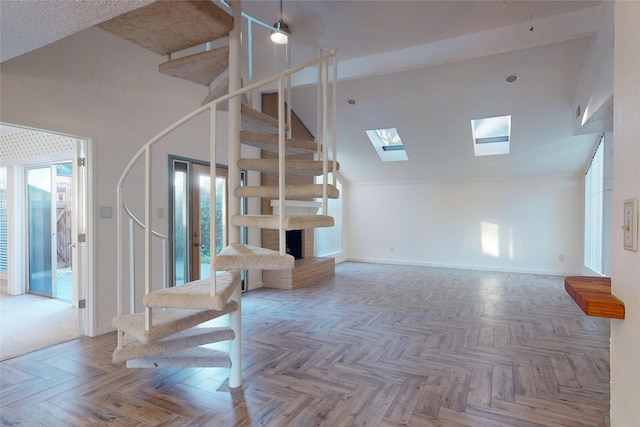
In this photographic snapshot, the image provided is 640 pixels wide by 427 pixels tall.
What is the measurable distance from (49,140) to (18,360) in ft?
9.39

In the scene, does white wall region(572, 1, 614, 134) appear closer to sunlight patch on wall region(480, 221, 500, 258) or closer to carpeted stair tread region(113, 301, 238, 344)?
sunlight patch on wall region(480, 221, 500, 258)

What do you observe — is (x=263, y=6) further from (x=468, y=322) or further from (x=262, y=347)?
(x=468, y=322)

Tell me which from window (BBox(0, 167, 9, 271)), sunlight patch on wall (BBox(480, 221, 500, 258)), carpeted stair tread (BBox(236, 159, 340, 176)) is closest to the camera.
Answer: carpeted stair tread (BBox(236, 159, 340, 176))

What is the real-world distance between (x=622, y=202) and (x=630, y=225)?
134 mm

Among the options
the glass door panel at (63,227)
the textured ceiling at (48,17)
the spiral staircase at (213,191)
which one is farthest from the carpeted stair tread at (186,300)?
the glass door panel at (63,227)

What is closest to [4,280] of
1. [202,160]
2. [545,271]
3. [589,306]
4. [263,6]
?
[202,160]

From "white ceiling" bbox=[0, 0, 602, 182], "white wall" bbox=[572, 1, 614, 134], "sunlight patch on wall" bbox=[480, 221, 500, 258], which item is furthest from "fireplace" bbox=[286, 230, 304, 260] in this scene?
"white wall" bbox=[572, 1, 614, 134]

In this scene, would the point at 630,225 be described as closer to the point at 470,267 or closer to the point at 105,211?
the point at 105,211

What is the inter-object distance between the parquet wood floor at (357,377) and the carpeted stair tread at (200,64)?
2313mm

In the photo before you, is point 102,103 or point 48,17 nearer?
point 48,17

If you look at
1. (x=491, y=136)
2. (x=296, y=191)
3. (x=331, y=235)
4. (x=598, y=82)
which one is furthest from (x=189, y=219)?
(x=491, y=136)

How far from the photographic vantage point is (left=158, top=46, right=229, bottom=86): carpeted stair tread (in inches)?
97.5

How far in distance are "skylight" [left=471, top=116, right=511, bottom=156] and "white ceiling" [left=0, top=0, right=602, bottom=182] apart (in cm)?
17

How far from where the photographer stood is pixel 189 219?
4504mm
